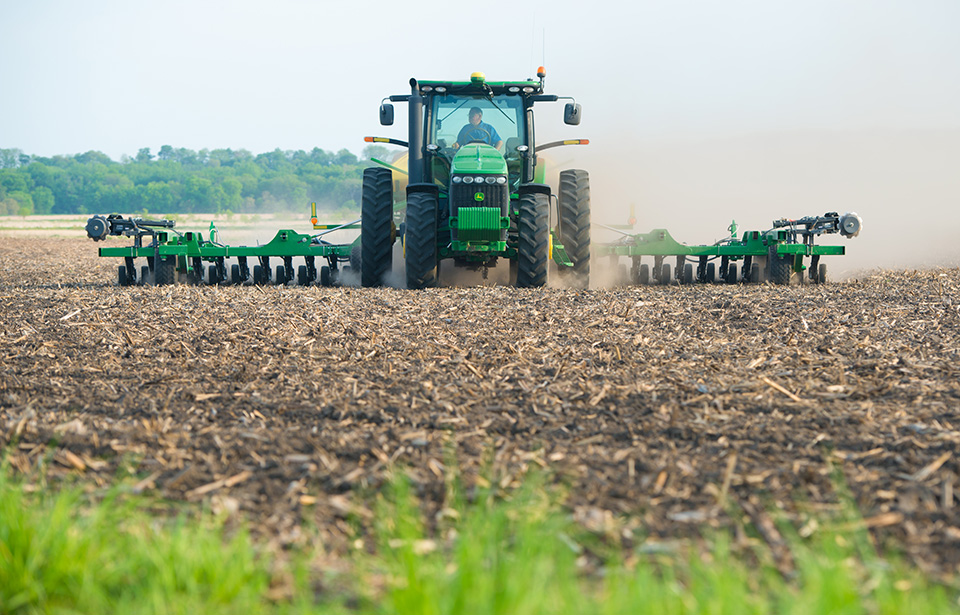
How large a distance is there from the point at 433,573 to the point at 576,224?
9.89 metres

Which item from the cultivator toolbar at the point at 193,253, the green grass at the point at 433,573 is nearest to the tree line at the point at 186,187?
the cultivator toolbar at the point at 193,253

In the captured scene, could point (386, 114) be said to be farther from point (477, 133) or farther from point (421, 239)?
point (421, 239)

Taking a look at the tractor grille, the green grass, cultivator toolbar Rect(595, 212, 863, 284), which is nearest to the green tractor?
the tractor grille

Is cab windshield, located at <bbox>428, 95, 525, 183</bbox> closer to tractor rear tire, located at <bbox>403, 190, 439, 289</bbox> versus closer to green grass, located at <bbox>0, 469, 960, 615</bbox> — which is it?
tractor rear tire, located at <bbox>403, 190, 439, 289</bbox>

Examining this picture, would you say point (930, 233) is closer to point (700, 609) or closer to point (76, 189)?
point (700, 609)

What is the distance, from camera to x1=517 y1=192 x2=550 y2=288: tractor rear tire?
10.8 metres

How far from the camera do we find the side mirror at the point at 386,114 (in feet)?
37.7

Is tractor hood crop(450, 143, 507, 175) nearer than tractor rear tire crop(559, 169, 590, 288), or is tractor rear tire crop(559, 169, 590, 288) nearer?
tractor hood crop(450, 143, 507, 175)

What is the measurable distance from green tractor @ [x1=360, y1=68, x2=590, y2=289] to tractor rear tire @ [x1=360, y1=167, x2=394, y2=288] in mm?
14

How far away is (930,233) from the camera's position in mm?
27688

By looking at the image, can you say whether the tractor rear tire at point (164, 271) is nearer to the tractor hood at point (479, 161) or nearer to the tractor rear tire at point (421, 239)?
the tractor rear tire at point (421, 239)

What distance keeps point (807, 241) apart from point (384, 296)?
7074 millimetres

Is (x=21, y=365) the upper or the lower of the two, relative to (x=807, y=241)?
lower

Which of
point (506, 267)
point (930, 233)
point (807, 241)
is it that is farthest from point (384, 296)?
point (930, 233)
